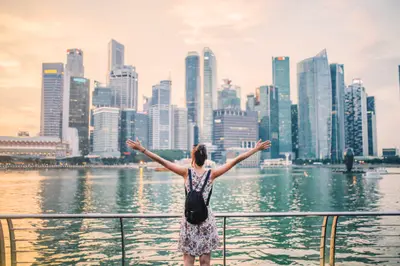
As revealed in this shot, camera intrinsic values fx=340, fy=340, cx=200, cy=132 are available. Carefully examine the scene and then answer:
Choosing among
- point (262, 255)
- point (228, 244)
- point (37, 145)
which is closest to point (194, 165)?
point (262, 255)

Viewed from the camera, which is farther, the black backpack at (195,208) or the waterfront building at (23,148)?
the waterfront building at (23,148)

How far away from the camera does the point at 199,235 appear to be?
384 cm

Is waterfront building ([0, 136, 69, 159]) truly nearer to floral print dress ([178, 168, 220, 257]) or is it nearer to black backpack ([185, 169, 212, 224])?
floral print dress ([178, 168, 220, 257])

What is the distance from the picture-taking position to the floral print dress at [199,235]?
3.81 meters

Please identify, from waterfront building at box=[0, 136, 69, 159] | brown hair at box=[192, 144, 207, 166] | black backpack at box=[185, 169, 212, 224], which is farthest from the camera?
waterfront building at box=[0, 136, 69, 159]

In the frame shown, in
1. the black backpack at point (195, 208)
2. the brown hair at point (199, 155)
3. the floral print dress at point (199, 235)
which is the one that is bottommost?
the floral print dress at point (199, 235)

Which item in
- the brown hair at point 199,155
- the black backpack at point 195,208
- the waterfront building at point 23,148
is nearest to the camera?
the black backpack at point 195,208

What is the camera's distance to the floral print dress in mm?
3812

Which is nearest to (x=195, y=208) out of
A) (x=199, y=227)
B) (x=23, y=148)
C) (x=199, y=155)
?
(x=199, y=227)

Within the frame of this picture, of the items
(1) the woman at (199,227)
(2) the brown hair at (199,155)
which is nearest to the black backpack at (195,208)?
(1) the woman at (199,227)

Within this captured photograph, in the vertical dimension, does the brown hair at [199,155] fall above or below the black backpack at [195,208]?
above

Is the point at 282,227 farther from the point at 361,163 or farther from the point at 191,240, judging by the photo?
the point at 361,163

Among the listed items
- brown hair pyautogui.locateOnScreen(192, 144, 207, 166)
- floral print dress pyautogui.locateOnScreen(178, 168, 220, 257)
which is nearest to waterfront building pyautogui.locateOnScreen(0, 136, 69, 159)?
floral print dress pyautogui.locateOnScreen(178, 168, 220, 257)

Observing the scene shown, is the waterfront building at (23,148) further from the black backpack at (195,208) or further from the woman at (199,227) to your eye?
the black backpack at (195,208)
